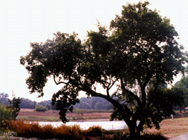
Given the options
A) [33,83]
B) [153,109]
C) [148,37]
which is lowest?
[153,109]

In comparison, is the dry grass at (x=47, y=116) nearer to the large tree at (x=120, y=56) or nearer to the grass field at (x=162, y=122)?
the grass field at (x=162, y=122)

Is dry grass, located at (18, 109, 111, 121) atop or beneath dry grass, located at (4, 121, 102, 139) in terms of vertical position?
beneath

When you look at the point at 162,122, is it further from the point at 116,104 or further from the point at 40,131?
the point at 40,131

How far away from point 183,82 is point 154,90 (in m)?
67.1

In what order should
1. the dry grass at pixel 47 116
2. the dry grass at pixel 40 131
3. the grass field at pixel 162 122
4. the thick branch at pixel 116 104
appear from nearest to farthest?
the dry grass at pixel 40 131, the thick branch at pixel 116 104, the grass field at pixel 162 122, the dry grass at pixel 47 116

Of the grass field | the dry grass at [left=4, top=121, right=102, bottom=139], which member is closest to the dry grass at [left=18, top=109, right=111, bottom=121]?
the grass field

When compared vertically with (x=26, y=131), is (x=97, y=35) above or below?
above

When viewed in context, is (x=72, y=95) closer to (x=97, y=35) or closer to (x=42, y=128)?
(x=42, y=128)

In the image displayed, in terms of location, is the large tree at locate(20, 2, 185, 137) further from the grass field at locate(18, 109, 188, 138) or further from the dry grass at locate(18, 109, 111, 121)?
the dry grass at locate(18, 109, 111, 121)

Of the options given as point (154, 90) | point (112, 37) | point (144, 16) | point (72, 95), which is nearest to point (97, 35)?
point (112, 37)

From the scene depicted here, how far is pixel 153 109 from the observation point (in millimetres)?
19875

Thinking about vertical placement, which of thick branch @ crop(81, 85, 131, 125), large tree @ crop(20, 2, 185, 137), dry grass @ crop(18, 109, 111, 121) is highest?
large tree @ crop(20, 2, 185, 137)

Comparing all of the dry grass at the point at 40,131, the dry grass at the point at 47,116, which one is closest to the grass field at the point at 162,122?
the dry grass at the point at 47,116

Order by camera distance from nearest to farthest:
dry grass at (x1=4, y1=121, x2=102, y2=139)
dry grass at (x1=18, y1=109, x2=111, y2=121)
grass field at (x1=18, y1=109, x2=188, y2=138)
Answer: dry grass at (x1=4, y1=121, x2=102, y2=139) < grass field at (x1=18, y1=109, x2=188, y2=138) < dry grass at (x1=18, y1=109, x2=111, y2=121)
